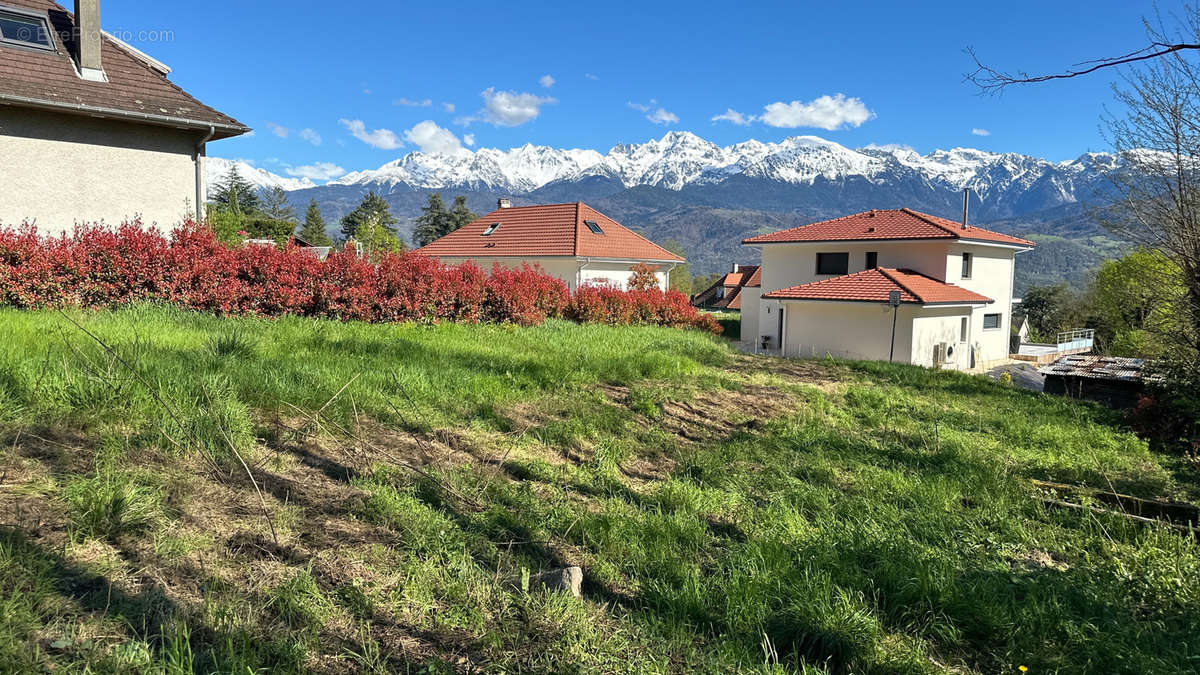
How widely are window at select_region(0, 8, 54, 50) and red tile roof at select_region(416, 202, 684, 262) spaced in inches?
638

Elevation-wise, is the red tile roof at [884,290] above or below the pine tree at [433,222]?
below

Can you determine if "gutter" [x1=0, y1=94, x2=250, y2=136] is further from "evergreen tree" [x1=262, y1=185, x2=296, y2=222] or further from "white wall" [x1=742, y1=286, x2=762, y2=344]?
"evergreen tree" [x1=262, y1=185, x2=296, y2=222]

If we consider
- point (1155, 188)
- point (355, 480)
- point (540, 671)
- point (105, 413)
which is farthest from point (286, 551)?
point (1155, 188)

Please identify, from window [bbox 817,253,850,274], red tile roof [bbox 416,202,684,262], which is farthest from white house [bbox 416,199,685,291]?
window [bbox 817,253,850,274]

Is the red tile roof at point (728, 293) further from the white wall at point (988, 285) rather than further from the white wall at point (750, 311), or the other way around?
the white wall at point (988, 285)

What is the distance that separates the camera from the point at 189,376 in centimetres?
518

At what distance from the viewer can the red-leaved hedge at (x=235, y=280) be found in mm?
8688

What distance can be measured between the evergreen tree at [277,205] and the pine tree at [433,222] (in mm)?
14894

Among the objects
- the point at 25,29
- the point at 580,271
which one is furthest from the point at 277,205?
the point at 25,29

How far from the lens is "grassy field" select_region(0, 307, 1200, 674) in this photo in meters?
2.63

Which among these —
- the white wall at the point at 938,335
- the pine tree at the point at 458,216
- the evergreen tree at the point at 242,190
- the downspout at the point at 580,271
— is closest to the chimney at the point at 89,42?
the downspout at the point at 580,271

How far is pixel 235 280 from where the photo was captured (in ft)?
33.1

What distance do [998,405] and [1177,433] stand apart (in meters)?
2.26

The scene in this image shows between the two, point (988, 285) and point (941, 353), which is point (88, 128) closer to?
point (941, 353)
